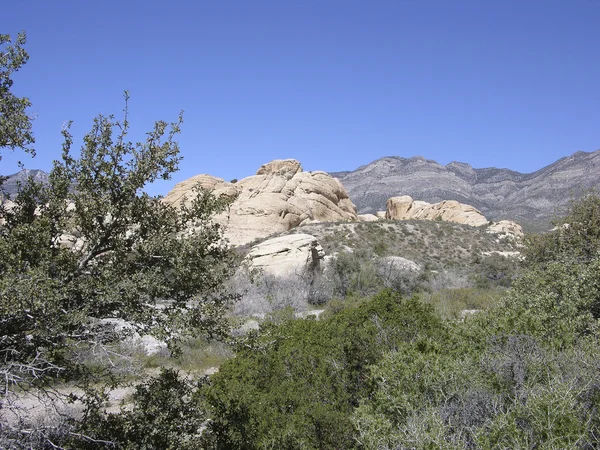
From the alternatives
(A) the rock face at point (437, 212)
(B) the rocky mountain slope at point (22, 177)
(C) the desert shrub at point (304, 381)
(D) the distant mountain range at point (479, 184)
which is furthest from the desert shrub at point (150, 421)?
(D) the distant mountain range at point (479, 184)

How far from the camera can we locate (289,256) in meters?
25.6

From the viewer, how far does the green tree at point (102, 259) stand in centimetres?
489

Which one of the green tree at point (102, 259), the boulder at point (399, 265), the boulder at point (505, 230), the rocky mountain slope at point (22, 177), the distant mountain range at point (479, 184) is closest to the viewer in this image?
the green tree at point (102, 259)

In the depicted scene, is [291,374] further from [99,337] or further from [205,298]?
[99,337]

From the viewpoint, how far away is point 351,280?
24734mm

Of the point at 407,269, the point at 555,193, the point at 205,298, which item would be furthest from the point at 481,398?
the point at 555,193

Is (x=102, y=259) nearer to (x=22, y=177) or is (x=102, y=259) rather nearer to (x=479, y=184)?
(x=22, y=177)

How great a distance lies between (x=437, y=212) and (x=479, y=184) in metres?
89.2

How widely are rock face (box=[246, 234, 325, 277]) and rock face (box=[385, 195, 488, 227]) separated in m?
24.6

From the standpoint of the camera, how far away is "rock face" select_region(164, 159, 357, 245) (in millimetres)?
39312

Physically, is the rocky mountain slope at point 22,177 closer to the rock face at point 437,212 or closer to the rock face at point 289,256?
the rock face at point 289,256

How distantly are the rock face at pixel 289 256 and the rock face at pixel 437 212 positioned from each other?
969 inches

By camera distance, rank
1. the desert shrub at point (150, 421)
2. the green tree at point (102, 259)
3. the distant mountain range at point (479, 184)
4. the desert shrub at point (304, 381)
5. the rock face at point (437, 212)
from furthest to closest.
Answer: the distant mountain range at point (479, 184) → the rock face at point (437, 212) → the desert shrub at point (150, 421) → the desert shrub at point (304, 381) → the green tree at point (102, 259)

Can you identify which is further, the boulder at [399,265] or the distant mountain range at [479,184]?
the distant mountain range at [479,184]
